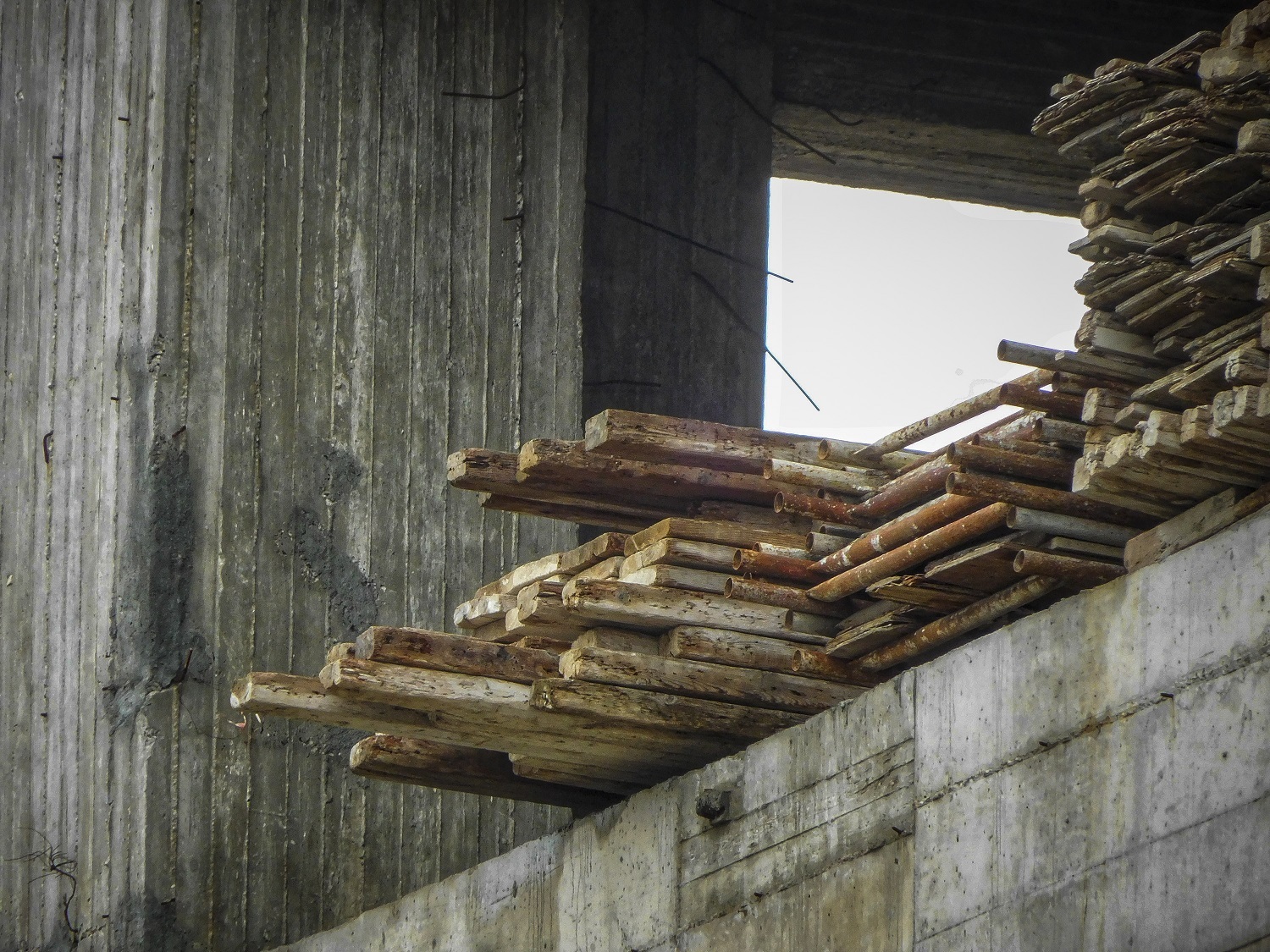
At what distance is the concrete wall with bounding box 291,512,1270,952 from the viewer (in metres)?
5.09

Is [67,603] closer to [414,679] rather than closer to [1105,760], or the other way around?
[414,679]

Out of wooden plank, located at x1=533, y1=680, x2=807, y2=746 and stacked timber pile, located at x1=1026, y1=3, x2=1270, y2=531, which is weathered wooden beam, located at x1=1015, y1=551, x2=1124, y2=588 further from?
wooden plank, located at x1=533, y1=680, x2=807, y2=746

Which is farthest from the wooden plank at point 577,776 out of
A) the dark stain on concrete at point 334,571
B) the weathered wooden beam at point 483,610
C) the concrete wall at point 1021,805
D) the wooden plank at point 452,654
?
the dark stain on concrete at point 334,571

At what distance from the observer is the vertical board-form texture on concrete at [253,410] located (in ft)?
35.8

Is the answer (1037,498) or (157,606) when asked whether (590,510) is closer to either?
(1037,498)

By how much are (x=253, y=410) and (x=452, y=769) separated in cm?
318

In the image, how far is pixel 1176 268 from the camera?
19.5 ft

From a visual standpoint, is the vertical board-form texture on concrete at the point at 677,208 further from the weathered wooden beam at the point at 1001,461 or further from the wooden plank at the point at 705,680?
the weathered wooden beam at the point at 1001,461

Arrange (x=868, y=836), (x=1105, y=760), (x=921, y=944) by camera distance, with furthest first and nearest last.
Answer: (x=868, y=836)
(x=921, y=944)
(x=1105, y=760)

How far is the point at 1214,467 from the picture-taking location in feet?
18.6

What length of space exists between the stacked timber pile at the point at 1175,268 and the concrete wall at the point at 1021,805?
405 mm

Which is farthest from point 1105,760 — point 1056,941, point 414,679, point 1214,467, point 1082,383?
point 414,679

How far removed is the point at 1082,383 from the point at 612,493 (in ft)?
7.69

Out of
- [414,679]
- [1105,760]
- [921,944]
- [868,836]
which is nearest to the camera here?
[1105,760]
